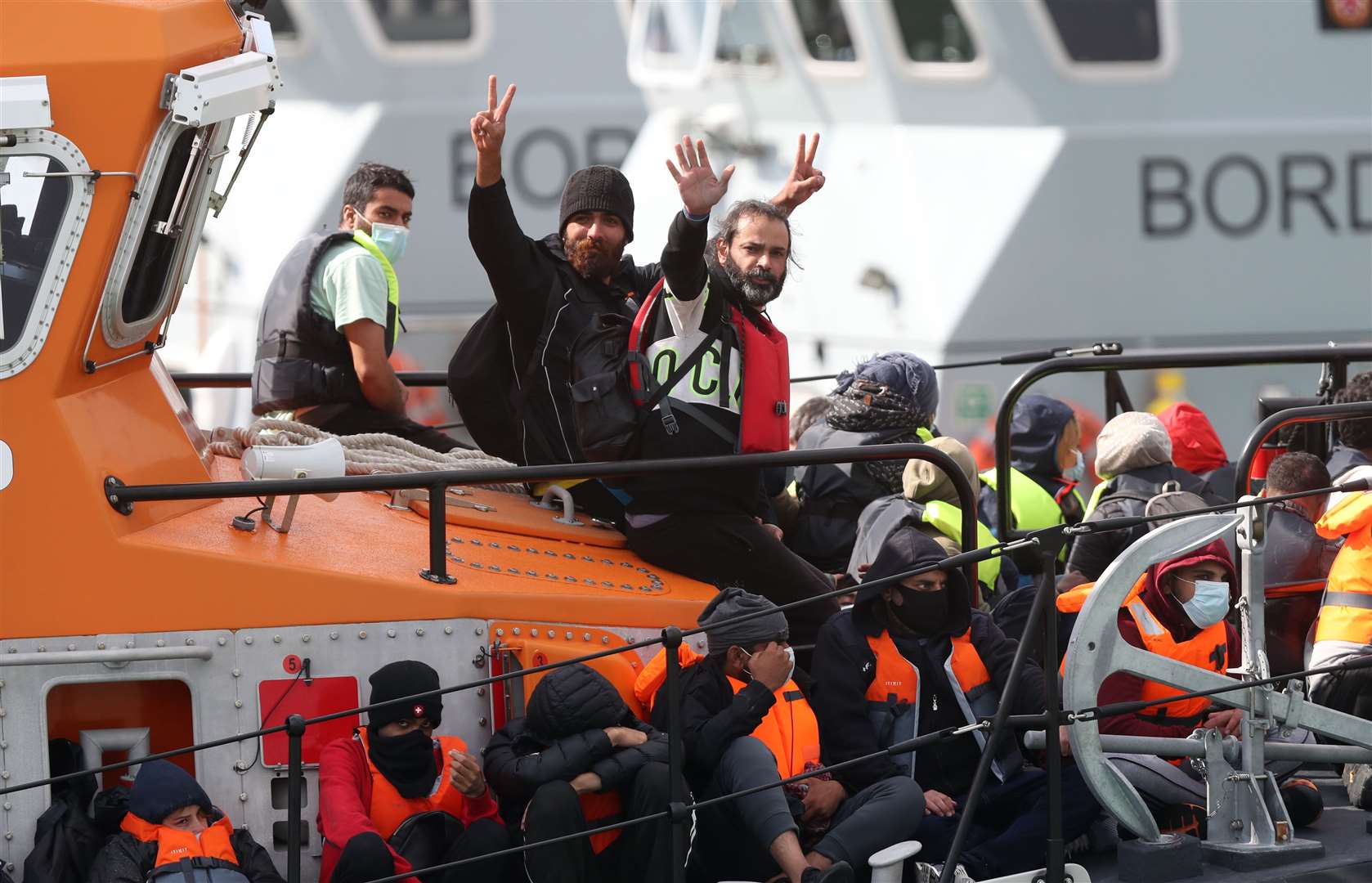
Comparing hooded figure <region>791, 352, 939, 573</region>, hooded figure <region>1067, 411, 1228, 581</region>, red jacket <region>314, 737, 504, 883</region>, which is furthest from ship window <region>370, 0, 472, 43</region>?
red jacket <region>314, 737, 504, 883</region>

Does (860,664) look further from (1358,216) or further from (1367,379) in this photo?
(1358,216)

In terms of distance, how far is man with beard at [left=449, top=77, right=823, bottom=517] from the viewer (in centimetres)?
521

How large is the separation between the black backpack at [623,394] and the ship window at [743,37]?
704 cm

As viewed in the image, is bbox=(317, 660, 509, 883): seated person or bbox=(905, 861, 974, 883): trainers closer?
bbox=(317, 660, 509, 883): seated person

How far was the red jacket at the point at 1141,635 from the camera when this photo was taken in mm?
4977

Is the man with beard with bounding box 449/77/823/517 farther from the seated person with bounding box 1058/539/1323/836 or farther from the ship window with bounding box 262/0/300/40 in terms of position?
the ship window with bounding box 262/0/300/40

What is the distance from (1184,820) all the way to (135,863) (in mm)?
2825

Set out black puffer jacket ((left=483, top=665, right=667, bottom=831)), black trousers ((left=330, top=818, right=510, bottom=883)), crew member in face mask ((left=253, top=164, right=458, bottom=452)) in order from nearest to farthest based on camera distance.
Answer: black trousers ((left=330, top=818, right=510, bottom=883)) → black puffer jacket ((left=483, top=665, right=667, bottom=831)) → crew member in face mask ((left=253, top=164, right=458, bottom=452))

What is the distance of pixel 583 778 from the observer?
14.4 feet

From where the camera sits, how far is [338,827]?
4195 mm

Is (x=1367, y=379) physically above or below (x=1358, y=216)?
below

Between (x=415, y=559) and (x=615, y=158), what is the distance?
300 inches

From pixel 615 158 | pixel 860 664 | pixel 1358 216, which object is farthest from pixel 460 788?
pixel 1358 216

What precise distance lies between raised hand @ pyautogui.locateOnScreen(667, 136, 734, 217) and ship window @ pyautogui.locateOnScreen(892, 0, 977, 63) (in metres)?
7.29
